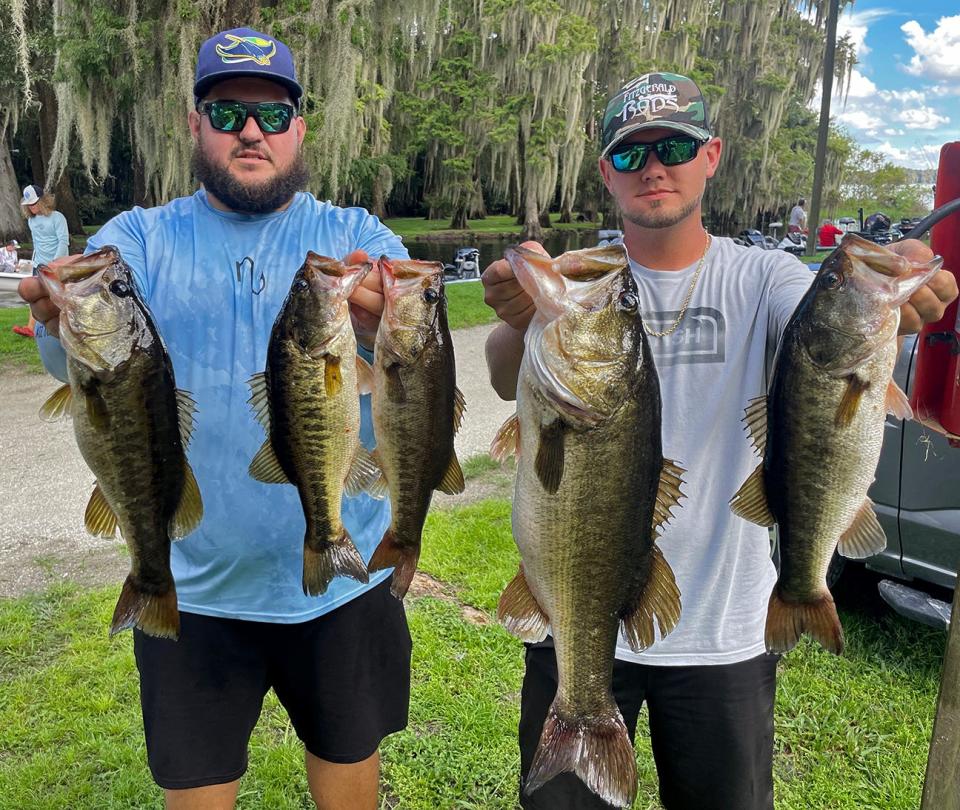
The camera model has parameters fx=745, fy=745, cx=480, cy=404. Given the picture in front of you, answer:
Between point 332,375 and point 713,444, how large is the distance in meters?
1.22

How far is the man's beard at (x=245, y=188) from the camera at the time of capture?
252 centimetres

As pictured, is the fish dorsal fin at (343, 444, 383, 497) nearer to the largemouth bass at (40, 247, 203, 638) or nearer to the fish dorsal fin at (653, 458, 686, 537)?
the largemouth bass at (40, 247, 203, 638)

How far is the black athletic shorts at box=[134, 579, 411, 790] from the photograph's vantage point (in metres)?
2.54

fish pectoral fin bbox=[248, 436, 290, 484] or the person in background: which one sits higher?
the person in background

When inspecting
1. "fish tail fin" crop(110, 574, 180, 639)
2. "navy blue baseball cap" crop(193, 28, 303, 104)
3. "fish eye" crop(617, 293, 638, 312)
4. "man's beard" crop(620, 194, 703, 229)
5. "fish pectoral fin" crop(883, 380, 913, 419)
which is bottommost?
"fish tail fin" crop(110, 574, 180, 639)

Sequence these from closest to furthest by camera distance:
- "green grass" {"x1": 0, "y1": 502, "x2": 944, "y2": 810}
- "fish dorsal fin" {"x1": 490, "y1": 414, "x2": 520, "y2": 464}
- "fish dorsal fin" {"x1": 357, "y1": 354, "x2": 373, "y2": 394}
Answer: "fish dorsal fin" {"x1": 490, "y1": 414, "x2": 520, "y2": 464} → "fish dorsal fin" {"x1": 357, "y1": 354, "x2": 373, "y2": 394} → "green grass" {"x1": 0, "y1": 502, "x2": 944, "y2": 810}

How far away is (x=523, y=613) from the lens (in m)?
2.02

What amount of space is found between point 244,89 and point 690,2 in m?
37.9

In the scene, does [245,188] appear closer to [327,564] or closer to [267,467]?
[267,467]

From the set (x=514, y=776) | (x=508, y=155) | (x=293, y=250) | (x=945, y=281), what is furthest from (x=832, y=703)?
(x=508, y=155)

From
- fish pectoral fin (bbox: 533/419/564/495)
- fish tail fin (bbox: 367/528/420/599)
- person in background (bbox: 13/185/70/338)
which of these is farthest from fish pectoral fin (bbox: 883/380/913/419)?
person in background (bbox: 13/185/70/338)

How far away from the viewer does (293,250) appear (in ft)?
8.54

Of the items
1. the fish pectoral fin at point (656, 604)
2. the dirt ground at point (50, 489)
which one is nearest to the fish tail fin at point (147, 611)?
the fish pectoral fin at point (656, 604)

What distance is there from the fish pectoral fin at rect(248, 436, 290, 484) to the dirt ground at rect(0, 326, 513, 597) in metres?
3.61
